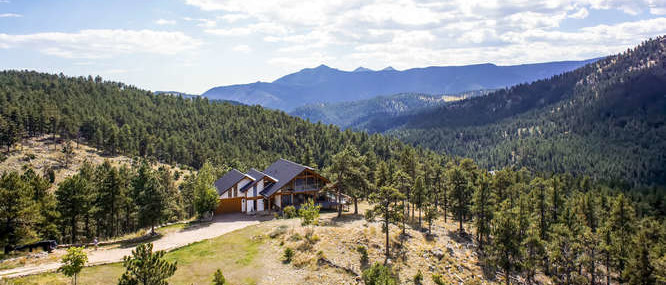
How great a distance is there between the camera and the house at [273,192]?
206 feet

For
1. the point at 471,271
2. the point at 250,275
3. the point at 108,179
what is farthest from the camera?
the point at 108,179

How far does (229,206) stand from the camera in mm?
63250

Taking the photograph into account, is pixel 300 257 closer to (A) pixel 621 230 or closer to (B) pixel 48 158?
(A) pixel 621 230

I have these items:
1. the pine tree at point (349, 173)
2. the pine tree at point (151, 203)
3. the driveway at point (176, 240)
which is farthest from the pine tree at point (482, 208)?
the pine tree at point (151, 203)

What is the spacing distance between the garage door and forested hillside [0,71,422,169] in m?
48.4

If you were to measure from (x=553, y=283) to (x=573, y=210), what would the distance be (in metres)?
22.5

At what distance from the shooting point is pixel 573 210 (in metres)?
70.6

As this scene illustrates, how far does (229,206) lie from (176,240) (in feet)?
58.2

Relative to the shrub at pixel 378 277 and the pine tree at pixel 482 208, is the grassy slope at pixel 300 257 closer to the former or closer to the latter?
the pine tree at pixel 482 208

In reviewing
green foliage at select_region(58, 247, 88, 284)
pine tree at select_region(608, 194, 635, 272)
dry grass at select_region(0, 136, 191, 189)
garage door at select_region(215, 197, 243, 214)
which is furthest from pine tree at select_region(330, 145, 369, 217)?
Result: dry grass at select_region(0, 136, 191, 189)

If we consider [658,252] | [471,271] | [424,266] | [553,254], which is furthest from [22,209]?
[658,252]

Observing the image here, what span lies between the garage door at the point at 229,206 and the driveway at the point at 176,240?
184 cm

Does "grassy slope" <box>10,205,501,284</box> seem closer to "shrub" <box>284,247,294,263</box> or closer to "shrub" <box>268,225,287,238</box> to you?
"shrub" <box>268,225,287,238</box>

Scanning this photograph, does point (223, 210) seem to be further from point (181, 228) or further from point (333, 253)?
point (333, 253)
